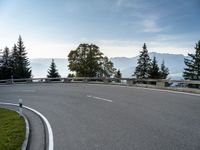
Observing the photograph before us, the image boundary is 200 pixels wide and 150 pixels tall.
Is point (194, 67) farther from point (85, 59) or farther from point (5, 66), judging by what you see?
point (5, 66)

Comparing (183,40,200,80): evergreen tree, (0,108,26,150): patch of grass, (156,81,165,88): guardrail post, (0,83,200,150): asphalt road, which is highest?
(183,40,200,80): evergreen tree

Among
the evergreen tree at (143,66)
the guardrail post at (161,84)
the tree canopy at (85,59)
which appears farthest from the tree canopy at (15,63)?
the guardrail post at (161,84)

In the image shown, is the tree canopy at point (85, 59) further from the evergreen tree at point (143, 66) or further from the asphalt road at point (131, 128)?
the asphalt road at point (131, 128)

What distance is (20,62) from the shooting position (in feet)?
212

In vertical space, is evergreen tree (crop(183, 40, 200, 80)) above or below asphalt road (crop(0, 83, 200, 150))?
above

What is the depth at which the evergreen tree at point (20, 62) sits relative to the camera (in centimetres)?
5978

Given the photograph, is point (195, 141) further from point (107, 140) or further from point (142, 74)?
point (142, 74)

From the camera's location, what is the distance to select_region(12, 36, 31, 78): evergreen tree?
5978cm

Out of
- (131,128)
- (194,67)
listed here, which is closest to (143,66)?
(194,67)

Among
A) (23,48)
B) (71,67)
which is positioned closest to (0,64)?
(23,48)

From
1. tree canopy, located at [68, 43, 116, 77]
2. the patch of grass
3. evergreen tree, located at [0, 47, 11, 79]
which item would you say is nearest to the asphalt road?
the patch of grass

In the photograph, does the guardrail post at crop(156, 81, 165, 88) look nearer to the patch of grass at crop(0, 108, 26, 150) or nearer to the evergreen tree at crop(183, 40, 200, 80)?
the patch of grass at crop(0, 108, 26, 150)

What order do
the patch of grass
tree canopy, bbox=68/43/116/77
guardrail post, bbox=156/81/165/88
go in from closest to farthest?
the patch of grass < guardrail post, bbox=156/81/165/88 < tree canopy, bbox=68/43/116/77

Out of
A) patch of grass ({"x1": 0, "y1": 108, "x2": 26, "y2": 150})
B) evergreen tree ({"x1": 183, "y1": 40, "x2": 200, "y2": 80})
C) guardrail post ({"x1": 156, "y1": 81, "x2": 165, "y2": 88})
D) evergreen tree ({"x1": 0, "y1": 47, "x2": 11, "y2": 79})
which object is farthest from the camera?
evergreen tree ({"x1": 0, "y1": 47, "x2": 11, "y2": 79})
